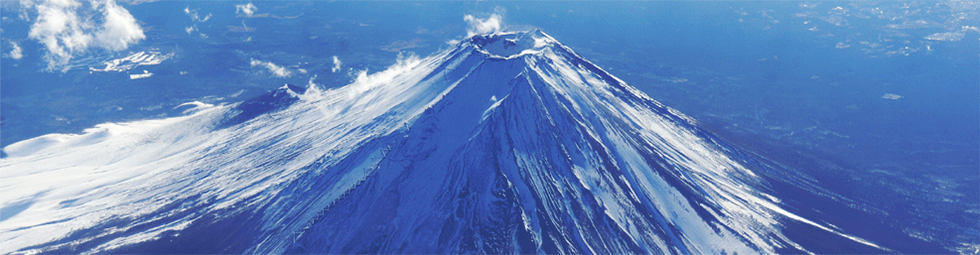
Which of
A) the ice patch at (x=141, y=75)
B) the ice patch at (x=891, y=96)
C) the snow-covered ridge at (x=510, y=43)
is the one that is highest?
the ice patch at (x=141, y=75)

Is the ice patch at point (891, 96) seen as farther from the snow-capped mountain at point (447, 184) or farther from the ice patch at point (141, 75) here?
the ice patch at point (141, 75)

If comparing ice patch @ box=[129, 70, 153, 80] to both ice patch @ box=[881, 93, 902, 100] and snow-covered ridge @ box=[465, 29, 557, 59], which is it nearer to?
snow-covered ridge @ box=[465, 29, 557, 59]

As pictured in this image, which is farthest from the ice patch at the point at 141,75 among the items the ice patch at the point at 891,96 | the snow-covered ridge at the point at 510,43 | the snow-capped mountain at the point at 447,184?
the ice patch at the point at 891,96

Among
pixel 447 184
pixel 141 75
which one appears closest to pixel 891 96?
pixel 447 184

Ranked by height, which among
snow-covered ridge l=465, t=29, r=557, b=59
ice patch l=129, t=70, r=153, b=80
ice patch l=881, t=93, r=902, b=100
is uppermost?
ice patch l=129, t=70, r=153, b=80

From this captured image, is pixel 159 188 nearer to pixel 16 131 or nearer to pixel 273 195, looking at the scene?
pixel 273 195

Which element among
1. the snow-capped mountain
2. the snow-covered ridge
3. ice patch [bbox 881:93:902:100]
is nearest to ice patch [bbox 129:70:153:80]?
the snow-capped mountain

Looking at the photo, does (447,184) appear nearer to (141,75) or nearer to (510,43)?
(510,43)

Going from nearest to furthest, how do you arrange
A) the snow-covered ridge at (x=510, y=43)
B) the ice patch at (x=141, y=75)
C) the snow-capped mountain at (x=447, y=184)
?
1. the snow-capped mountain at (x=447, y=184)
2. the snow-covered ridge at (x=510, y=43)
3. the ice patch at (x=141, y=75)
